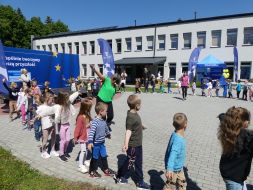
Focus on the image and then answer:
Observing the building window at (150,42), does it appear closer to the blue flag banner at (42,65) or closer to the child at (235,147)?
the blue flag banner at (42,65)

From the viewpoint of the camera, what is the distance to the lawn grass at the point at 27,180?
482cm

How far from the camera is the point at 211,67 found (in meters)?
26.8

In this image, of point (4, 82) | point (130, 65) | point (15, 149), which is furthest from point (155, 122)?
point (130, 65)

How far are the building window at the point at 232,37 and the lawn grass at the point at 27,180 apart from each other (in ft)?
93.6

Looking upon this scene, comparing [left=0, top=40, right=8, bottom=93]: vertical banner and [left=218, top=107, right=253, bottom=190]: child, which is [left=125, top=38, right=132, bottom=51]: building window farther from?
[left=218, top=107, right=253, bottom=190]: child

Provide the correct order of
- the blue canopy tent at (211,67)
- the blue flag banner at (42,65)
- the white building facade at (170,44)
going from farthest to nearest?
1. the white building facade at (170,44)
2. the blue canopy tent at (211,67)
3. the blue flag banner at (42,65)

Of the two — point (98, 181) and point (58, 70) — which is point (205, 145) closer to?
point (98, 181)

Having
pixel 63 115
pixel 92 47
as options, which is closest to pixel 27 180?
pixel 63 115

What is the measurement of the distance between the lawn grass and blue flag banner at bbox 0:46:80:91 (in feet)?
28.6

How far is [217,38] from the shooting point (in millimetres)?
30750

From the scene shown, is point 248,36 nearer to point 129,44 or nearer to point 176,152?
point 129,44

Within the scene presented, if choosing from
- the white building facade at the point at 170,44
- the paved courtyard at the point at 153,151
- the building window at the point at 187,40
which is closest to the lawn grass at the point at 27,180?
the paved courtyard at the point at 153,151

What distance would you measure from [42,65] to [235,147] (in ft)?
46.4

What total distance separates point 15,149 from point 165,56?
29206mm
